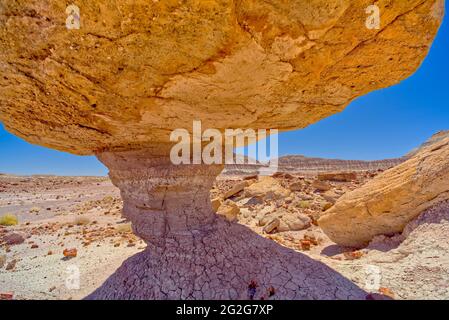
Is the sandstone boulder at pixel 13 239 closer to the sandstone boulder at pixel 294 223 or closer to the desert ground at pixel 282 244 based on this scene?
the desert ground at pixel 282 244

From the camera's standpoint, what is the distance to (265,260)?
3195mm

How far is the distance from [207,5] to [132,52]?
1.99 ft

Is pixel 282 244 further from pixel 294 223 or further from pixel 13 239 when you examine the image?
pixel 13 239

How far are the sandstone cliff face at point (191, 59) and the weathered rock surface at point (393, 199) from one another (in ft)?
7.20

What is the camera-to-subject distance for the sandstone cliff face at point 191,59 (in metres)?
1.38

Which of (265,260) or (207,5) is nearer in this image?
(207,5)

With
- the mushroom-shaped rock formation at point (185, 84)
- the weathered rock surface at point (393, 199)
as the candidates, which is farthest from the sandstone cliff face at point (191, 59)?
the weathered rock surface at point (393, 199)

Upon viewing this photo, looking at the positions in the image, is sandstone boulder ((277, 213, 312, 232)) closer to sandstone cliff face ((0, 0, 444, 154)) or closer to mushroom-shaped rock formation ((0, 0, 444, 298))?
mushroom-shaped rock formation ((0, 0, 444, 298))

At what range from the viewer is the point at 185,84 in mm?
1898

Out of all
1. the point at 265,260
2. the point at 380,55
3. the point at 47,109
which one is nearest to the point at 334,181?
the point at 265,260

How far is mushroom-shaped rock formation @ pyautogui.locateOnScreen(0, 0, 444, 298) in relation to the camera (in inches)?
55.4

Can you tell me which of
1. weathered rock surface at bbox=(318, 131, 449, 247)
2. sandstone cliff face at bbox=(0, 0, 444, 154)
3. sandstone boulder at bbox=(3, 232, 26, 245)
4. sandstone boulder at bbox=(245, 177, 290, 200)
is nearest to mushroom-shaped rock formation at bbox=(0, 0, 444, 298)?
sandstone cliff face at bbox=(0, 0, 444, 154)

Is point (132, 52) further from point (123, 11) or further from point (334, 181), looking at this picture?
point (334, 181)
